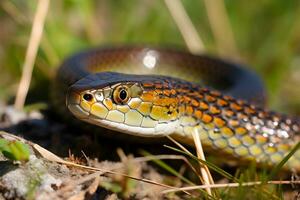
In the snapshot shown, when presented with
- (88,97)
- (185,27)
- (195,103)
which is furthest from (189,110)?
(185,27)

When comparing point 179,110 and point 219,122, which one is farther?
point 219,122

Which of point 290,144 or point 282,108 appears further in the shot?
point 282,108

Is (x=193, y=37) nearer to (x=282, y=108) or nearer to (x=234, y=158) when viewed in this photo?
(x=282, y=108)

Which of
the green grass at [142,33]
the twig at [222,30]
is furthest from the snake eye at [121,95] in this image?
the twig at [222,30]

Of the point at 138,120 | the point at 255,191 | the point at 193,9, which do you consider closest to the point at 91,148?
the point at 138,120

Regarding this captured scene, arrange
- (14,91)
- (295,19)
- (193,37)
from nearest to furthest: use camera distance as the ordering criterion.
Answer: (14,91)
(193,37)
(295,19)

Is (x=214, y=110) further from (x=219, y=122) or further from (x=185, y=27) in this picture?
(x=185, y=27)

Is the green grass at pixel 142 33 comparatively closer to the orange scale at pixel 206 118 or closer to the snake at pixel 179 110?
the snake at pixel 179 110
